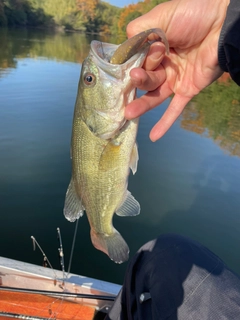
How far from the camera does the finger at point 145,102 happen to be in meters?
1.54

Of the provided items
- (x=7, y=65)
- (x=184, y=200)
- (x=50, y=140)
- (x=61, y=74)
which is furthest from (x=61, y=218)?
(x=7, y=65)

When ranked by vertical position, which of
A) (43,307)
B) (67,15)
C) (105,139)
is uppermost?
(105,139)

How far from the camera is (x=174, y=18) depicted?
1.62 m

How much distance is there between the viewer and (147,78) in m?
1.54

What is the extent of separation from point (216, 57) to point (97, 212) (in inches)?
46.3

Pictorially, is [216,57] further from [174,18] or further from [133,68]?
[133,68]

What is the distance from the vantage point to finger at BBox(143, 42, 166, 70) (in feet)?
5.13

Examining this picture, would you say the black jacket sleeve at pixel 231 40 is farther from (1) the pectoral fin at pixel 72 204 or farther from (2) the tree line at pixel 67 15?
→ (2) the tree line at pixel 67 15

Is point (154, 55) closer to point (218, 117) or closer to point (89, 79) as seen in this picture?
point (89, 79)

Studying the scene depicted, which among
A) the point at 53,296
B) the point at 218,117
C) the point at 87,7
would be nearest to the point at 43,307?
the point at 53,296

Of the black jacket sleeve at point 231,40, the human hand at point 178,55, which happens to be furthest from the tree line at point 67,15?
the black jacket sleeve at point 231,40

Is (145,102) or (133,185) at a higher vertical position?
(145,102)

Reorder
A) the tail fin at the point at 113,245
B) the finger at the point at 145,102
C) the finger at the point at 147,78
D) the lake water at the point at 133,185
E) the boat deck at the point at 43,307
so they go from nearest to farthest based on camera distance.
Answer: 1. the finger at the point at 147,78
2. the finger at the point at 145,102
3. the tail fin at the point at 113,245
4. the boat deck at the point at 43,307
5. the lake water at the point at 133,185

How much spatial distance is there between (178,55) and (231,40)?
0.42 meters
